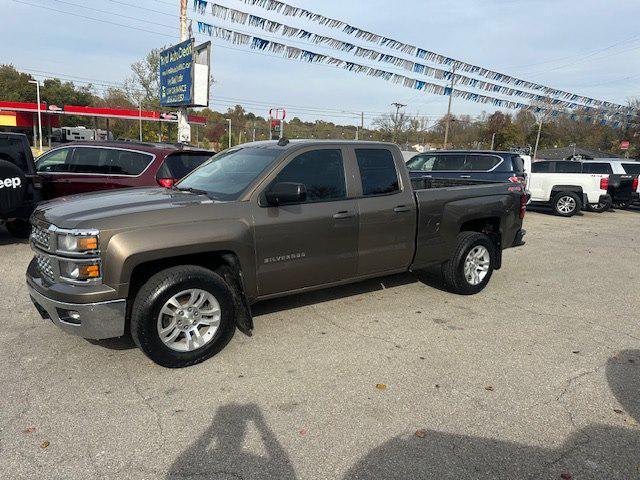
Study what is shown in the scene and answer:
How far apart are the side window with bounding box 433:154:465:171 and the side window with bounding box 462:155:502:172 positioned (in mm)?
169

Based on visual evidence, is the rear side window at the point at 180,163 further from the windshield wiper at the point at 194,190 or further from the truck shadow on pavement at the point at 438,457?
the truck shadow on pavement at the point at 438,457

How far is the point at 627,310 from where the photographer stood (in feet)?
17.8

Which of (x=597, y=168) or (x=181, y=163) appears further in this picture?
(x=597, y=168)

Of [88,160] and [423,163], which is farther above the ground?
[423,163]

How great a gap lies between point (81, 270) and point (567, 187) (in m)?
15.6

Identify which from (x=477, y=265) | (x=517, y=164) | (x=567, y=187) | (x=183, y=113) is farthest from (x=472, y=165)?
(x=183, y=113)

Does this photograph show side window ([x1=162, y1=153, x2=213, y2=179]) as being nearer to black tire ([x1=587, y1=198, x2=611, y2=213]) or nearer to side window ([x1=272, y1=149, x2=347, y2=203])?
side window ([x1=272, y1=149, x2=347, y2=203])

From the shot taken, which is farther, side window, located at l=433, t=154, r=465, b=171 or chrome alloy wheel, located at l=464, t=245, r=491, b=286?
side window, located at l=433, t=154, r=465, b=171

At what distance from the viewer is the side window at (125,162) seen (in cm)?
777

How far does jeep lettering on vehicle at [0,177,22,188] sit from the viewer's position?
6.61m

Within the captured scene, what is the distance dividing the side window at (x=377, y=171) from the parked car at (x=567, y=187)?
11.3m

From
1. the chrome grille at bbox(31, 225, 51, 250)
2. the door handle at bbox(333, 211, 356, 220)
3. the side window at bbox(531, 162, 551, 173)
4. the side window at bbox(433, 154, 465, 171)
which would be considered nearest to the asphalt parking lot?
the chrome grille at bbox(31, 225, 51, 250)

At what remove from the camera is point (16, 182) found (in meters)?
6.75

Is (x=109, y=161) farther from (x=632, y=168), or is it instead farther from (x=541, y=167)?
(x=632, y=168)
